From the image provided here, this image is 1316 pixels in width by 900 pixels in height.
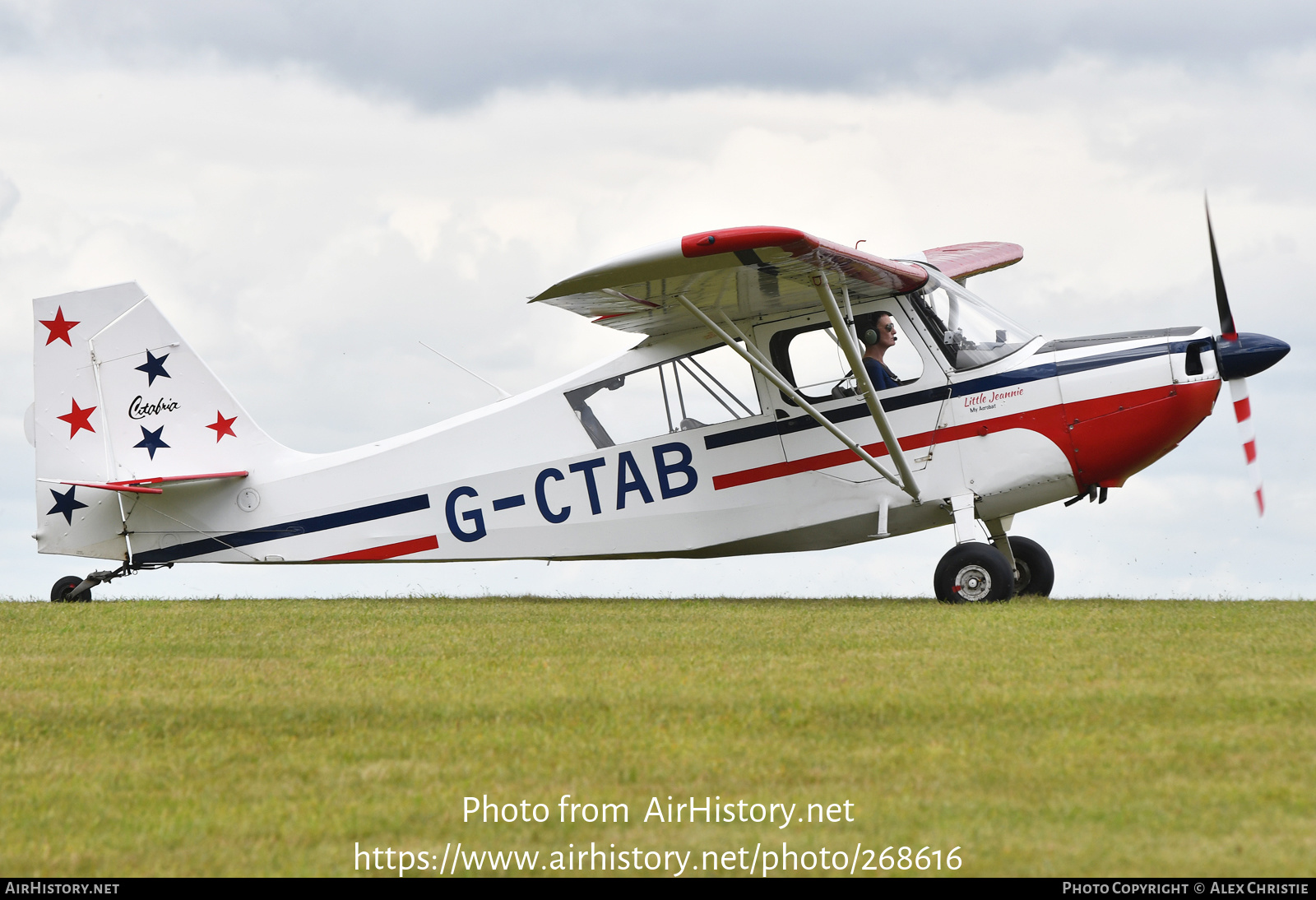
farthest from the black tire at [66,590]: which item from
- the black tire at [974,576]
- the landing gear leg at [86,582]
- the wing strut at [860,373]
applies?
the black tire at [974,576]

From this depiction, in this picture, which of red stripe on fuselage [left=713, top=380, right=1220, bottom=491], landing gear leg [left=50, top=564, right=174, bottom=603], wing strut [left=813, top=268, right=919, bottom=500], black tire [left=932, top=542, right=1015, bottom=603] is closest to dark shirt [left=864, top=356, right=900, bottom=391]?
wing strut [left=813, top=268, right=919, bottom=500]

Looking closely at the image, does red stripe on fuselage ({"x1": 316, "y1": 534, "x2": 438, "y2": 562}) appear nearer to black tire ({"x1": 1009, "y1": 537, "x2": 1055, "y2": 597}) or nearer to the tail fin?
the tail fin

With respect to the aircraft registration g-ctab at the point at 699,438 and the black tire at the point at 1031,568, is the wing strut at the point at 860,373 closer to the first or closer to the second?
the aircraft registration g-ctab at the point at 699,438

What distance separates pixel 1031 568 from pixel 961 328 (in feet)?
9.00

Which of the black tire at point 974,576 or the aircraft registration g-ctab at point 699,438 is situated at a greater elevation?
the aircraft registration g-ctab at point 699,438

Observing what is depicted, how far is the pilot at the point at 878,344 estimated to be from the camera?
12.7 meters

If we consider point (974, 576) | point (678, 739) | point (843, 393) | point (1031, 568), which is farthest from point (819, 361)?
point (678, 739)

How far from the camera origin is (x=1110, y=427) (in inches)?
483

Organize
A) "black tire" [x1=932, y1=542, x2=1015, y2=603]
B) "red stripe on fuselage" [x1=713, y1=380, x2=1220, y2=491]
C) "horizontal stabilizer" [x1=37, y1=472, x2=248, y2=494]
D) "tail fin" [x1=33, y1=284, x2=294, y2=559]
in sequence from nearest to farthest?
1. "black tire" [x1=932, y1=542, x2=1015, y2=603]
2. "red stripe on fuselage" [x1=713, y1=380, x2=1220, y2=491]
3. "horizontal stabilizer" [x1=37, y1=472, x2=248, y2=494]
4. "tail fin" [x1=33, y1=284, x2=294, y2=559]

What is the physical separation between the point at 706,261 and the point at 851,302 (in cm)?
226

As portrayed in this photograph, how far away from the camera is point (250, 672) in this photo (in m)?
8.66

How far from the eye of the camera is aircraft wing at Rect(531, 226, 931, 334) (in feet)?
35.0

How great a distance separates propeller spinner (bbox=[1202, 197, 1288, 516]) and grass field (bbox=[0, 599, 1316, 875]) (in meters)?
2.14

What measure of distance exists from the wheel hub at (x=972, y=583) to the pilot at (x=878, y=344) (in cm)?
195
